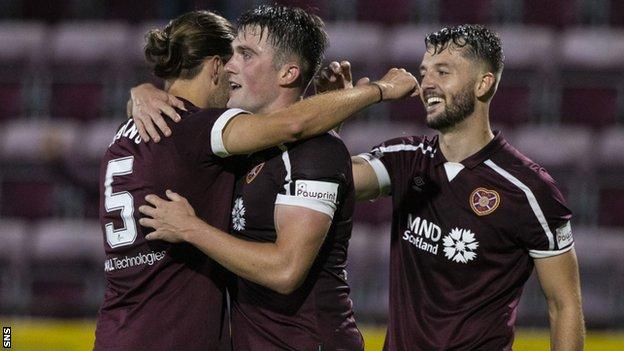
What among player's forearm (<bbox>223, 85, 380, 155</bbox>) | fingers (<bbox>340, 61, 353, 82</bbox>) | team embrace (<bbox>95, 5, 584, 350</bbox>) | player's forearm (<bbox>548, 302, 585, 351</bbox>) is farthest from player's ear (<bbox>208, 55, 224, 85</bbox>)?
player's forearm (<bbox>548, 302, 585, 351</bbox>)

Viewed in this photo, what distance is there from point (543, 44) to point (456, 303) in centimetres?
586

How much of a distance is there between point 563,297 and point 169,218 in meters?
1.41

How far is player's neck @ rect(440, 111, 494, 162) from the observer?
379 cm

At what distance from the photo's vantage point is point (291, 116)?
3189mm

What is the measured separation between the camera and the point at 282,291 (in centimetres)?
312

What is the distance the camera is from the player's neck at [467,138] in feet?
12.4

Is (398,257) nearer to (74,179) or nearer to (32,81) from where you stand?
(74,179)

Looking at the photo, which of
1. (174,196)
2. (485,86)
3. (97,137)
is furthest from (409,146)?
(97,137)

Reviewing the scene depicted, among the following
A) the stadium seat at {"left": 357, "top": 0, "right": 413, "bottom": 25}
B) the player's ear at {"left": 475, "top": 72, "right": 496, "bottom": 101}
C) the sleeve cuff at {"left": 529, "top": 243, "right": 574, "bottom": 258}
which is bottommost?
the sleeve cuff at {"left": 529, "top": 243, "right": 574, "bottom": 258}

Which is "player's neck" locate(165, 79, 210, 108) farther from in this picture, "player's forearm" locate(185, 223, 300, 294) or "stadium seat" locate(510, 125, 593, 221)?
"stadium seat" locate(510, 125, 593, 221)

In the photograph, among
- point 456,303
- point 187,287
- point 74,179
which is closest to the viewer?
point 187,287

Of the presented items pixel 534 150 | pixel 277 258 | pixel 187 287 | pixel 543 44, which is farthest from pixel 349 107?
pixel 543 44

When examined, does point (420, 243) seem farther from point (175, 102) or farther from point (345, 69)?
point (175, 102)

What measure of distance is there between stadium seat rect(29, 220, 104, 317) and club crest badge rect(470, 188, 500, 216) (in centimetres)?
548
